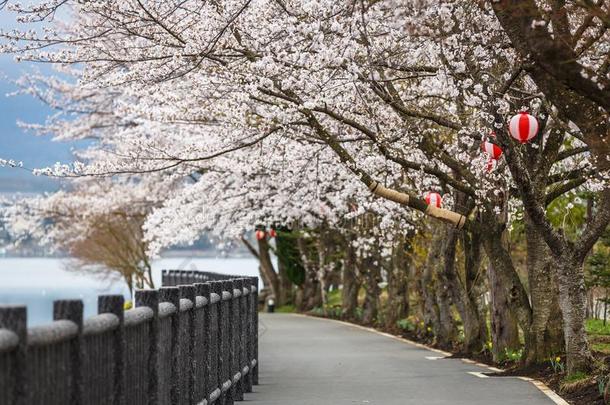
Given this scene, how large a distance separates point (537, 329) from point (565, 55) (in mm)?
8521

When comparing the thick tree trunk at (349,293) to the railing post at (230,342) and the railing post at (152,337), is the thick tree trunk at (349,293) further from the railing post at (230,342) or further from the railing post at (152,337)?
the railing post at (152,337)

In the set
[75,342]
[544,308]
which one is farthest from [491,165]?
[75,342]

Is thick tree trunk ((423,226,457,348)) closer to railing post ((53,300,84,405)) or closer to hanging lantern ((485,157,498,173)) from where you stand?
hanging lantern ((485,157,498,173))

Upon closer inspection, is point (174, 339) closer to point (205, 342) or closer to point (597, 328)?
point (205, 342)

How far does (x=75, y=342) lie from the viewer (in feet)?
22.3

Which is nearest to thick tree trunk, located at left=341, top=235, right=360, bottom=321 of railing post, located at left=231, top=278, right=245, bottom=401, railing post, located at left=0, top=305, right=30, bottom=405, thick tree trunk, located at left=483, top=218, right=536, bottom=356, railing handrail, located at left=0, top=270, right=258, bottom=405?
thick tree trunk, located at left=483, top=218, right=536, bottom=356

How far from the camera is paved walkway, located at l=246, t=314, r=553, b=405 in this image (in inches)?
568

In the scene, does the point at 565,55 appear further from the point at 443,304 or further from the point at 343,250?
the point at 343,250

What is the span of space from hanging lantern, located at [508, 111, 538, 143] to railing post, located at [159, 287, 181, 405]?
5.97 meters

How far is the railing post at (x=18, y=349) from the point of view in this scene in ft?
18.5

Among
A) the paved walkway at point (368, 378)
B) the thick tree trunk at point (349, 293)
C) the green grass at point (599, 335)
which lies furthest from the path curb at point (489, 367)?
the thick tree trunk at point (349, 293)

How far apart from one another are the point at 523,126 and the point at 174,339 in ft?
20.2

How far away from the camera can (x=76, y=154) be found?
149ft

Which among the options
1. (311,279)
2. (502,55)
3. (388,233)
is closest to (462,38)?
(502,55)
